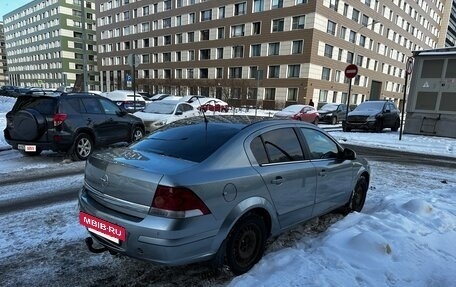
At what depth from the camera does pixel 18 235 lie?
14.3ft

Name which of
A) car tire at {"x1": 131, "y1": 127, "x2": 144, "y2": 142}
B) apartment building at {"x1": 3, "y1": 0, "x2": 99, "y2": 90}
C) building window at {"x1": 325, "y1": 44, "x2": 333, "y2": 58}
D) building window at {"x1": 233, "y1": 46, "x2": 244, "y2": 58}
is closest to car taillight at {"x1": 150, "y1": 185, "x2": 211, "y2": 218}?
car tire at {"x1": 131, "y1": 127, "x2": 144, "y2": 142}

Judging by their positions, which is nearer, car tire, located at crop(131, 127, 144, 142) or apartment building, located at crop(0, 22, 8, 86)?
car tire, located at crop(131, 127, 144, 142)

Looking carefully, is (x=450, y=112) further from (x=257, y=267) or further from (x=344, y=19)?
(x=344, y=19)

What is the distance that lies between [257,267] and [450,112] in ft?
52.9

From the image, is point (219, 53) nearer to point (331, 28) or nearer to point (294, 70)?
point (294, 70)

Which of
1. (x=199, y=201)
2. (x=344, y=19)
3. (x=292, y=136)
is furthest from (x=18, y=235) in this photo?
(x=344, y=19)

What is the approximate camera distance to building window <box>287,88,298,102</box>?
44.6 metres

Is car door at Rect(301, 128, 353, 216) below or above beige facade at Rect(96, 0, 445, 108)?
below

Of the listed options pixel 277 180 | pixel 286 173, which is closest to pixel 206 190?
pixel 277 180

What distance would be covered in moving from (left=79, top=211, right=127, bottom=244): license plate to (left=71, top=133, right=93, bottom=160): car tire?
A: 234 inches

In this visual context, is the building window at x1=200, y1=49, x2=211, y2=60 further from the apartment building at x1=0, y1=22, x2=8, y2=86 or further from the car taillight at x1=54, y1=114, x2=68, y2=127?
the apartment building at x1=0, y1=22, x2=8, y2=86

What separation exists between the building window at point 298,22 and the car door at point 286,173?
1687 inches

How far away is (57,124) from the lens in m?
8.38

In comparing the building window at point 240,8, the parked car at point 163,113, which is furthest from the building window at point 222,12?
the parked car at point 163,113
